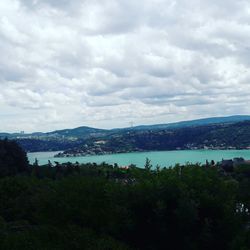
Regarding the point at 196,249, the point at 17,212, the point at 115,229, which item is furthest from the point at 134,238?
the point at 17,212

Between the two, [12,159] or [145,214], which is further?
[12,159]

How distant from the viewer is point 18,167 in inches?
3086

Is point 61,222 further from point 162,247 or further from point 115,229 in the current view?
point 162,247

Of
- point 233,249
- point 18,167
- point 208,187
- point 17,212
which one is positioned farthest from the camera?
point 18,167

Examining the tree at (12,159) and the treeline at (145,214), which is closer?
the treeline at (145,214)

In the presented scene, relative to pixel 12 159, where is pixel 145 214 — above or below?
below

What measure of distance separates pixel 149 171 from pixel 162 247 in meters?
4.31

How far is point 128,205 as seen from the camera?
69.6ft

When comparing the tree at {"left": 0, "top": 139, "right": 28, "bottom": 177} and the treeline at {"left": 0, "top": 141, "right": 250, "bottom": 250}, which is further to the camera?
the tree at {"left": 0, "top": 139, "right": 28, "bottom": 177}

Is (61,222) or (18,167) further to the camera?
(18,167)

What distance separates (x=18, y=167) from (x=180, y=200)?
61.8 metres

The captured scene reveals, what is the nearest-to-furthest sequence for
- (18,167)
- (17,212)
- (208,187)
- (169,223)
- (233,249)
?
(233,249) < (169,223) < (208,187) < (17,212) < (18,167)

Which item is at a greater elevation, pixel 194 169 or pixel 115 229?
pixel 194 169

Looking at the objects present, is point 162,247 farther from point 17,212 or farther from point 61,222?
point 17,212
